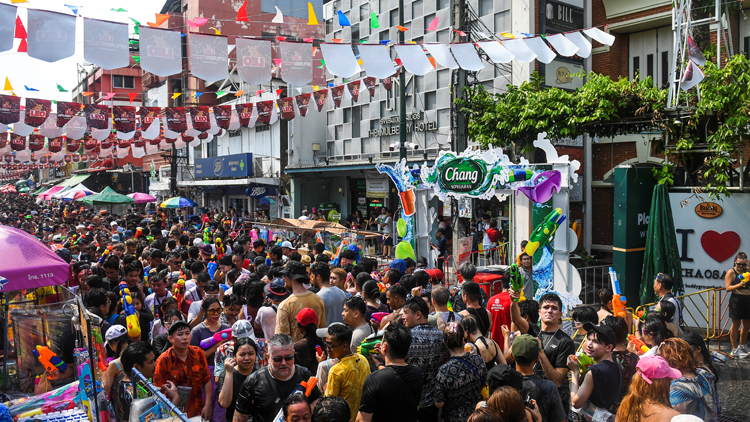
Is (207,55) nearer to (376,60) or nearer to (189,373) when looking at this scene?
(376,60)

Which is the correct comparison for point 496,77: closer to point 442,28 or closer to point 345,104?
point 442,28

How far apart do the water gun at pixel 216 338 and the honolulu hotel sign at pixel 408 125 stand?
54.0 feet

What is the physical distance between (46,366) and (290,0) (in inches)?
1403

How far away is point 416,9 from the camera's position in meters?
21.3

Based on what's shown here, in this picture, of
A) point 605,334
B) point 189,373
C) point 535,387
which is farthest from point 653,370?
point 189,373

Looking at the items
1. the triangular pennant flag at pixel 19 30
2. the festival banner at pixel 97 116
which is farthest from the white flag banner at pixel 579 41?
the festival banner at pixel 97 116

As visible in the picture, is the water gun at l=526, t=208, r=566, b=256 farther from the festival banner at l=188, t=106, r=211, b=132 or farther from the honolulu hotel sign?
the festival banner at l=188, t=106, r=211, b=132

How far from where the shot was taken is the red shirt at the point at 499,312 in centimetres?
596

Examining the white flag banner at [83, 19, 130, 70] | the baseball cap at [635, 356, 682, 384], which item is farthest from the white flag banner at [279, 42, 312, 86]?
the baseball cap at [635, 356, 682, 384]

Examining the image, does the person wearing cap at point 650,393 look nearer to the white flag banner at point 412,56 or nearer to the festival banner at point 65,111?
the white flag banner at point 412,56

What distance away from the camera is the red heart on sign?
9.43 meters

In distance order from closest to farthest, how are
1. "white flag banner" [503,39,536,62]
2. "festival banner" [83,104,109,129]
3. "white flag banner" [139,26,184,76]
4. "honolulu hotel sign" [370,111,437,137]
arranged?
"white flag banner" [139,26,184,76], "white flag banner" [503,39,536,62], "festival banner" [83,104,109,129], "honolulu hotel sign" [370,111,437,137]

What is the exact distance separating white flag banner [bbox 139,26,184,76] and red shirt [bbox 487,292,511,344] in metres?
5.89

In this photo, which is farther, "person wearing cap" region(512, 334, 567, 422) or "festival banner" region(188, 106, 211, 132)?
"festival banner" region(188, 106, 211, 132)
